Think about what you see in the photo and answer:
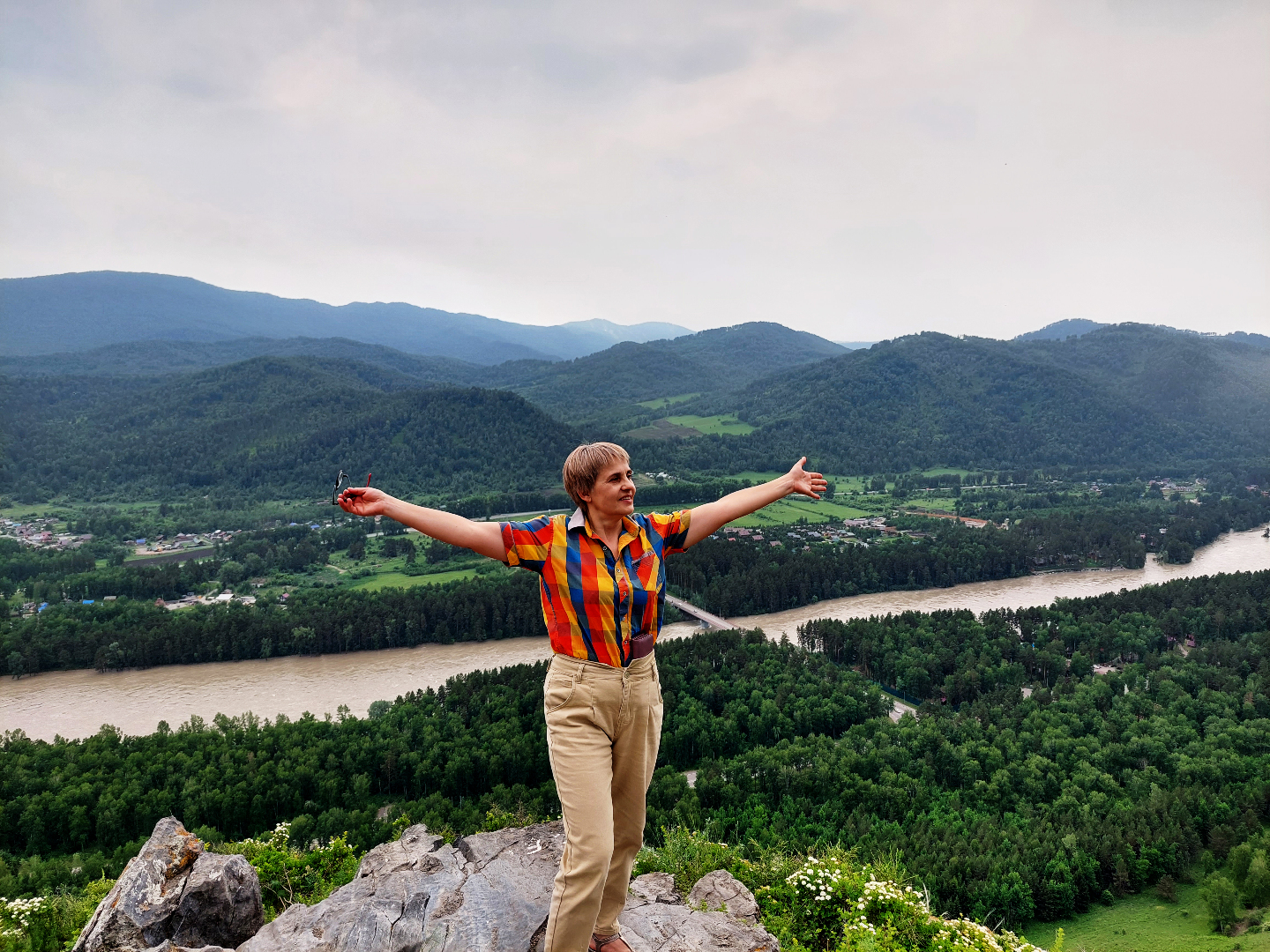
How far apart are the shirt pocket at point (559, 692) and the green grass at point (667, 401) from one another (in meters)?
155

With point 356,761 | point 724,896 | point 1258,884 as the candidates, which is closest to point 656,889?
point 724,896

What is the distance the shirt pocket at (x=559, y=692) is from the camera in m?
3.83

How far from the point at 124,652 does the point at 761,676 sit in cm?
3548

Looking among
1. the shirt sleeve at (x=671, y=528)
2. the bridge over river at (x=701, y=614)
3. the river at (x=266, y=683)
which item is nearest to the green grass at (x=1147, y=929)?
the shirt sleeve at (x=671, y=528)

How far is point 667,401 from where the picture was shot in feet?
552

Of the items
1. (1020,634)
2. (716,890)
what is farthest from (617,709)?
Answer: (1020,634)

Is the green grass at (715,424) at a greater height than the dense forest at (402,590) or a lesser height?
greater

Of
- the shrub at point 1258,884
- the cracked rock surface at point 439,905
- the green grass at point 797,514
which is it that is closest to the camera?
the cracked rock surface at point 439,905

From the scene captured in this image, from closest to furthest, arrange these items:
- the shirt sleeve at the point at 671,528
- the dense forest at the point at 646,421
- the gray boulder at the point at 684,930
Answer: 1. the shirt sleeve at the point at 671,528
2. the gray boulder at the point at 684,930
3. the dense forest at the point at 646,421

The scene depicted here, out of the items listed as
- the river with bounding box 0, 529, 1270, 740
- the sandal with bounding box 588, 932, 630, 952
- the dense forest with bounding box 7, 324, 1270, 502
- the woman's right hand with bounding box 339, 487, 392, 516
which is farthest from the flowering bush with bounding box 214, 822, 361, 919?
the dense forest with bounding box 7, 324, 1270, 502

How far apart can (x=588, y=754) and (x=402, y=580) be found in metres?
57.5

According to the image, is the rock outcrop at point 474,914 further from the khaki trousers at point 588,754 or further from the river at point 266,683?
the river at point 266,683

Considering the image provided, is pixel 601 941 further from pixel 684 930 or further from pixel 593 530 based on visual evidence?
pixel 593 530

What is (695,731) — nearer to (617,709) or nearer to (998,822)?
(998,822)
